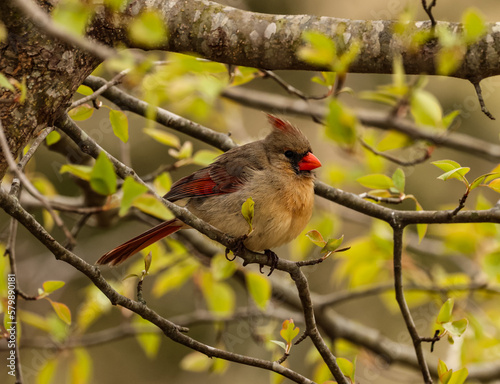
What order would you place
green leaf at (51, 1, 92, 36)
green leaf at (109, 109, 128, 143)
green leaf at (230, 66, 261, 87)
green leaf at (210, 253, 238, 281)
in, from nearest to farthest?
green leaf at (51, 1, 92, 36) < green leaf at (109, 109, 128, 143) < green leaf at (230, 66, 261, 87) < green leaf at (210, 253, 238, 281)

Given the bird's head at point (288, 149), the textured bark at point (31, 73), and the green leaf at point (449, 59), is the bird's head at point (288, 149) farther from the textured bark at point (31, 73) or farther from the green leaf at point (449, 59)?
the textured bark at point (31, 73)

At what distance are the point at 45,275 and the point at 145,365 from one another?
2.87 metres

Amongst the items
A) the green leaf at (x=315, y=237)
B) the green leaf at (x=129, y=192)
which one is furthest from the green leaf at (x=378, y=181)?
the green leaf at (x=129, y=192)

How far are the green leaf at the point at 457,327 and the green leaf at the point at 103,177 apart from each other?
4.33ft

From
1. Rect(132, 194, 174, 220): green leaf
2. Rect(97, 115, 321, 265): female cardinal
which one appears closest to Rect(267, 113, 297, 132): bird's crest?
Rect(97, 115, 321, 265): female cardinal

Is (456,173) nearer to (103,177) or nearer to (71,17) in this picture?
(103,177)

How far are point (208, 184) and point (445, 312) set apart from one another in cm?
133

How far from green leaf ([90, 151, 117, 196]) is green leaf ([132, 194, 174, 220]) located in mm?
62

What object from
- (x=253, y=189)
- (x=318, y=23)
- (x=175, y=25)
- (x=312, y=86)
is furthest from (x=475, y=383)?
(x=312, y=86)

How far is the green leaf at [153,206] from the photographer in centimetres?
128

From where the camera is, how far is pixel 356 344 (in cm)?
392

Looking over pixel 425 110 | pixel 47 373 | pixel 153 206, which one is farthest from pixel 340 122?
pixel 47 373

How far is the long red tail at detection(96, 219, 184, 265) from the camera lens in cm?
270

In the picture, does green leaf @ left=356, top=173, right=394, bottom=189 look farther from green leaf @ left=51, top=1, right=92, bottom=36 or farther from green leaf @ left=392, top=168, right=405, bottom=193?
green leaf @ left=51, top=1, right=92, bottom=36
